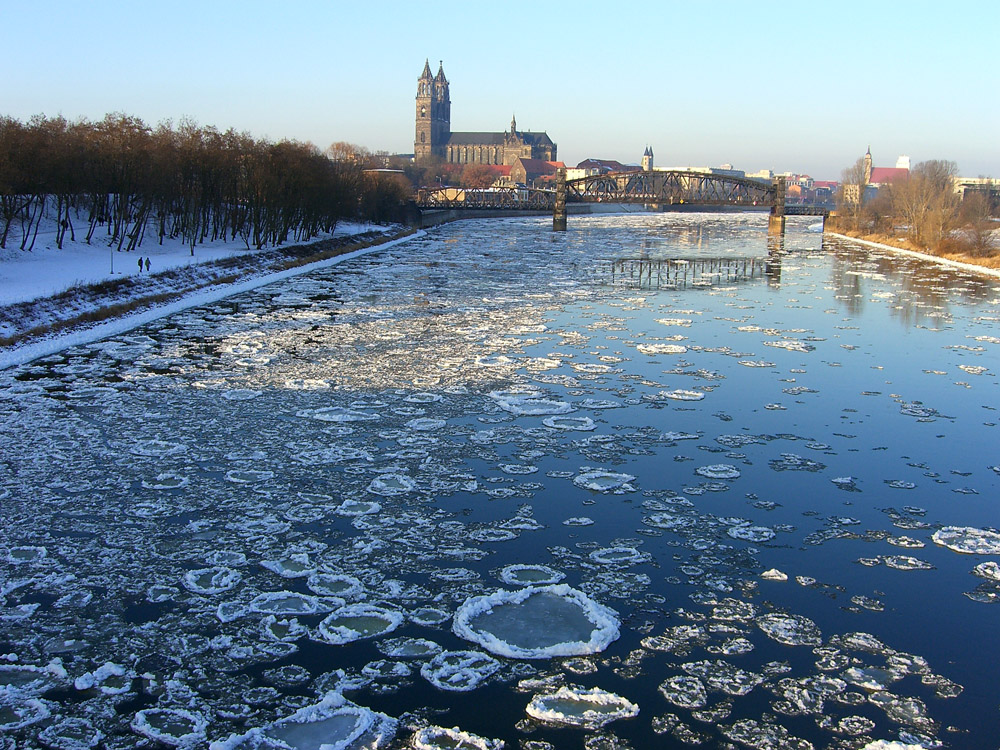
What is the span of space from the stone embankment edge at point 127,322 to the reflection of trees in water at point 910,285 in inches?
894

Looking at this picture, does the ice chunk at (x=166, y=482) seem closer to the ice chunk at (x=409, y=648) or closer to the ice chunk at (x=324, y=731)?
the ice chunk at (x=409, y=648)

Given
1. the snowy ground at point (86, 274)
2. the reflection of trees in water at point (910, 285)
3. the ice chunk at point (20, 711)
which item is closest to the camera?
the ice chunk at point (20, 711)

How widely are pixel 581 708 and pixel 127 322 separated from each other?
22333 mm

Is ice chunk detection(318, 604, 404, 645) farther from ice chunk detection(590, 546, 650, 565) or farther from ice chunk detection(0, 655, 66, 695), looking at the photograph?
ice chunk detection(590, 546, 650, 565)

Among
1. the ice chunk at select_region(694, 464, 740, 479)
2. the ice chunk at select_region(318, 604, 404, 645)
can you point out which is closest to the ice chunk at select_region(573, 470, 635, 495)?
the ice chunk at select_region(694, 464, 740, 479)

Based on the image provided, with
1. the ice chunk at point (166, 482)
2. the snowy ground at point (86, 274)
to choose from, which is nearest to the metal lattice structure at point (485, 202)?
the snowy ground at point (86, 274)

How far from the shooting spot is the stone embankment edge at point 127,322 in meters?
19.5

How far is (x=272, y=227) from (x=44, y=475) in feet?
129

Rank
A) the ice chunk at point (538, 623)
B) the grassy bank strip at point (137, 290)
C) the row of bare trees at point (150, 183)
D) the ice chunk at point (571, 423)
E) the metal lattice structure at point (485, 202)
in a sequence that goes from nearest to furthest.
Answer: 1. the ice chunk at point (538, 623)
2. the ice chunk at point (571, 423)
3. the grassy bank strip at point (137, 290)
4. the row of bare trees at point (150, 183)
5. the metal lattice structure at point (485, 202)

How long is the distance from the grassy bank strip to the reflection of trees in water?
23.9m

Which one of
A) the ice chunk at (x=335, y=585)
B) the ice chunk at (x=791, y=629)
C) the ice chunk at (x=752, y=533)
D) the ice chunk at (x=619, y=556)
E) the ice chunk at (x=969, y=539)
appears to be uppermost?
the ice chunk at (x=969, y=539)

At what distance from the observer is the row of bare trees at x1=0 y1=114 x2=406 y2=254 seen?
34.2 meters

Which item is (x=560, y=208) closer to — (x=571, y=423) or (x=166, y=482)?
(x=571, y=423)

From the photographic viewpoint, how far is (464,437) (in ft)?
41.2
